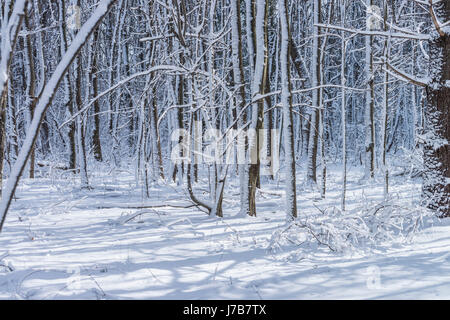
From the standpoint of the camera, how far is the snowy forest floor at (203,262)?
2.65m

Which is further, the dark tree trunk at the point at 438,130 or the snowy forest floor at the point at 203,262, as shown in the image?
the dark tree trunk at the point at 438,130

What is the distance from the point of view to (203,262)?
3.38 meters

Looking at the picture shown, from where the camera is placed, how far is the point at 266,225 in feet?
16.6

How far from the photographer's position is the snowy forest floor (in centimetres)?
265

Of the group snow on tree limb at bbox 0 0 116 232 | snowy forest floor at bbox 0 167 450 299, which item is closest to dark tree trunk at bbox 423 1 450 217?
snowy forest floor at bbox 0 167 450 299

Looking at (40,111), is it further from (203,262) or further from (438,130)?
(438,130)

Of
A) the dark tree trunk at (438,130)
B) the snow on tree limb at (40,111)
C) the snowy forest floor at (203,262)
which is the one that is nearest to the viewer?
the snow on tree limb at (40,111)

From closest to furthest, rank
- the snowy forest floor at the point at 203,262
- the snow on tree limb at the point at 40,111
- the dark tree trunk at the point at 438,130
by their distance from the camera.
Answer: the snow on tree limb at the point at 40,111
the snowy forest floor at the point at 203,262
the dark tree trunk at the point at 438,130

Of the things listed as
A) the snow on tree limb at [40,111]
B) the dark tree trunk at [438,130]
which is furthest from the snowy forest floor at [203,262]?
the snow on tree limb at [40,111]

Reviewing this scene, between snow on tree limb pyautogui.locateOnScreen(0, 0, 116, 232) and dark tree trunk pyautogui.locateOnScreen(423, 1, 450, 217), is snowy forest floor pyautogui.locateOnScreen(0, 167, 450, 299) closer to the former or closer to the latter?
dark tree trunk pyautogui.locateOnScreen(423, 1, 450, 217)

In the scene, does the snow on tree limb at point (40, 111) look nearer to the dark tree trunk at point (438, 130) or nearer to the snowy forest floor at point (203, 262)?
the snowy forest floor at point (203, 262)

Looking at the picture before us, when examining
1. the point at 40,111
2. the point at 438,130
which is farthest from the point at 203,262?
the point at 438,130

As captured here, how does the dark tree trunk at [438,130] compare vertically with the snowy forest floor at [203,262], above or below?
above
